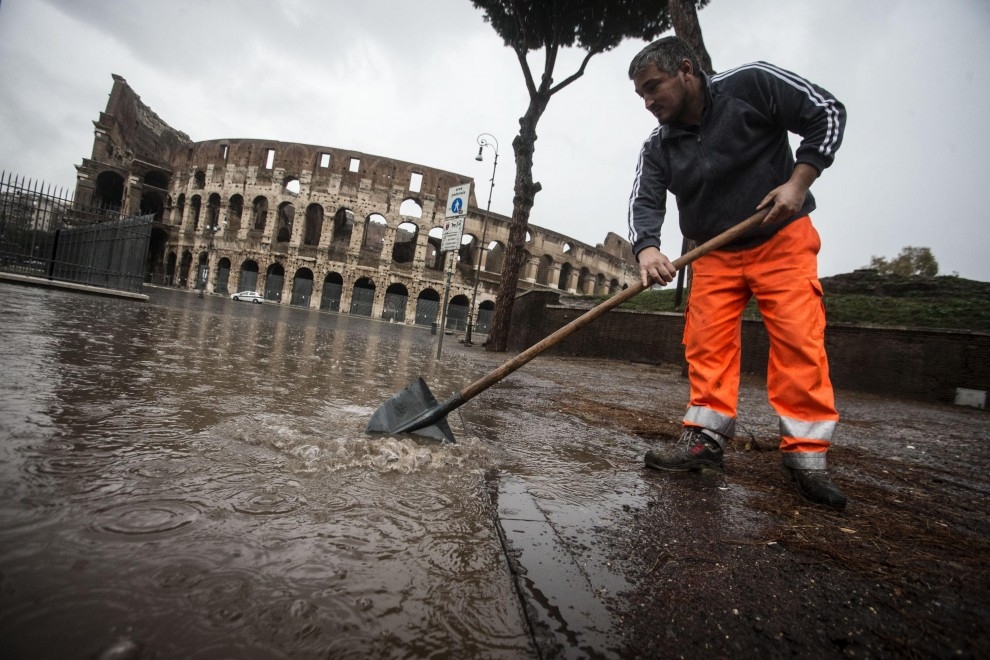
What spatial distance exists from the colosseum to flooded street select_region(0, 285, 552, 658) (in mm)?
25370

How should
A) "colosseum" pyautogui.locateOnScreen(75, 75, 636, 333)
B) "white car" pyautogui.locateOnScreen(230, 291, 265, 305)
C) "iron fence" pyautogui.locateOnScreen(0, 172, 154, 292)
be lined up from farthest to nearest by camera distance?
1. "colosseum" pyautogui.locateOnScreen(75, 75, 636, 333)
2. "white car" pyautogui.locateOnScreen(230, 291, 265, 305)
3. "iron fence" pyautogui.locateOnScreen(0, 172, 154, 292)

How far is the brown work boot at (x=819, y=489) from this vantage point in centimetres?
145

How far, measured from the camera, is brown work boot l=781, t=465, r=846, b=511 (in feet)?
4.75

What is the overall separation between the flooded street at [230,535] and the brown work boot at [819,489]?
3.60 feet

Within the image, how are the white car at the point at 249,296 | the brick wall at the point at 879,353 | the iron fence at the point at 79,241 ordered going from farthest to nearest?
the white car at the point at 249,296 → the iron fence at the point at 79,241 → the brick wall at the point at 879,353

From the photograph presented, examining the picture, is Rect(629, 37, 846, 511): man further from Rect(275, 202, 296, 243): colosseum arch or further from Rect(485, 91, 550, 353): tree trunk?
Rect(275, 202, 296, 243): colosseum arch

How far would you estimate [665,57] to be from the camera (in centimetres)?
202

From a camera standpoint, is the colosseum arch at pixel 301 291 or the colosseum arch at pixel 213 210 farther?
the colosseum arch at pixel 213 210

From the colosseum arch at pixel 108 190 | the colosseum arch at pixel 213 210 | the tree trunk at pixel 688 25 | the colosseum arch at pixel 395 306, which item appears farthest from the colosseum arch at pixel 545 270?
the colosseum arch at pixel 108 190

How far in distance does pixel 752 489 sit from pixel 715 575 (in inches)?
32.3

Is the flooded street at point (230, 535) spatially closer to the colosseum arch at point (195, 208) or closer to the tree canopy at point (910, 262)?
the colosseum arch at point (195, 208)

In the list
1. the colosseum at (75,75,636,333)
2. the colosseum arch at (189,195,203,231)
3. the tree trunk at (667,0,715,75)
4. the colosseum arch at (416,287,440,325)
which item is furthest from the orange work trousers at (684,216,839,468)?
the colosseum arch at (189,195,203,231)

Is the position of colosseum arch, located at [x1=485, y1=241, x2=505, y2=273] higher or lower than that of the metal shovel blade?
higher

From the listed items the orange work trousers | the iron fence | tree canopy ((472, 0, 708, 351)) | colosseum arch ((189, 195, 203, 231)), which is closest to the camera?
the orange work trousers
